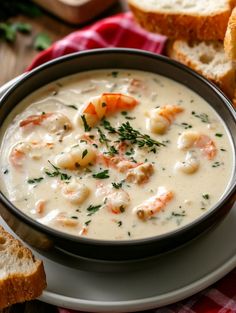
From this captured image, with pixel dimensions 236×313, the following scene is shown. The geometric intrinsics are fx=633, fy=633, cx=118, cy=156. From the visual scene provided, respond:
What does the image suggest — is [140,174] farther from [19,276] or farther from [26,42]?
[26,42]

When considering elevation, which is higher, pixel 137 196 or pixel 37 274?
pixel 137 196

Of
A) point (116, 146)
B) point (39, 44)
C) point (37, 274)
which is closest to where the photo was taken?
point (37, 274)

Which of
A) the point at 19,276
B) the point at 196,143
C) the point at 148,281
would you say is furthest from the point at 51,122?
the point at 148,281

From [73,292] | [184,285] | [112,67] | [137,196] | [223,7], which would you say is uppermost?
[223,7]

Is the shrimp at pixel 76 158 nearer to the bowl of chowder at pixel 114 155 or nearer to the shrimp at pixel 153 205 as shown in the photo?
the bowl of chowder at pixel 114 155

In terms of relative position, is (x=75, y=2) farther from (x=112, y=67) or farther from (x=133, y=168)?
(x=133, y=168)

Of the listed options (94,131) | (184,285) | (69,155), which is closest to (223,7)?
(94,131)

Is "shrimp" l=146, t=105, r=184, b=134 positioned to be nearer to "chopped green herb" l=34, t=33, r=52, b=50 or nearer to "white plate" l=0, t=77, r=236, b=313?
"white plate" l=0, t=77, r=236, b=313
